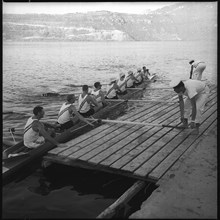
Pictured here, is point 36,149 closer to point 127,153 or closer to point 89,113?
point 127,153

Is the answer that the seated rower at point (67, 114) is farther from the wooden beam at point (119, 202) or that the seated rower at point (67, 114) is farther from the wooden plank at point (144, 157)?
the wooden beam at point (119, 202)

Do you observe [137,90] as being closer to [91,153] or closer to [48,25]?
[91,153]

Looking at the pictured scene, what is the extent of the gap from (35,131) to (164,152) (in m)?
3.56

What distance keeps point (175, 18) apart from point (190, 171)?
113 m

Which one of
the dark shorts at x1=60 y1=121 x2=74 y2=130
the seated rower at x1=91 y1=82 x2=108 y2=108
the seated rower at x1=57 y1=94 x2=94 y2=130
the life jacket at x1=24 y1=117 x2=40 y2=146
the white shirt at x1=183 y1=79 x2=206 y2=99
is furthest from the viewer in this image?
the seated rower at x1=91 y1=82 x2=108 y2=108

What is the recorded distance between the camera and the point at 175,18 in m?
109

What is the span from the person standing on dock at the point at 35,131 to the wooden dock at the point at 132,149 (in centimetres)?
49

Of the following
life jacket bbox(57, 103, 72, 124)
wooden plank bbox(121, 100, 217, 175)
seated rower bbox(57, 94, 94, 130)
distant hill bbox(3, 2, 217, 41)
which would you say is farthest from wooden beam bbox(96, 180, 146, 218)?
distant hill bbox(3, 2, 217, 41)

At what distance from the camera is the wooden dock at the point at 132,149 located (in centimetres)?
609

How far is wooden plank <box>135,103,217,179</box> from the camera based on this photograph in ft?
19.5

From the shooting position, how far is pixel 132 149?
712cm

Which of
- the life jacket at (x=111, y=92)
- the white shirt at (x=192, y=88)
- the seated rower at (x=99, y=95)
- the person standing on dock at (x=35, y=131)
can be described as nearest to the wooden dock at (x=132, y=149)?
the person standing on dock at (x=35, y=131)

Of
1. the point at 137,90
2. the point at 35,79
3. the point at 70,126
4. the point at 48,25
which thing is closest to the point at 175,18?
the point at 48,25

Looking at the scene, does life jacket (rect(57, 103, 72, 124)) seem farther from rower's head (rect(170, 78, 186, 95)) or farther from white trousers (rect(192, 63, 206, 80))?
white trousers (rect(192, 63, 206, 80))
